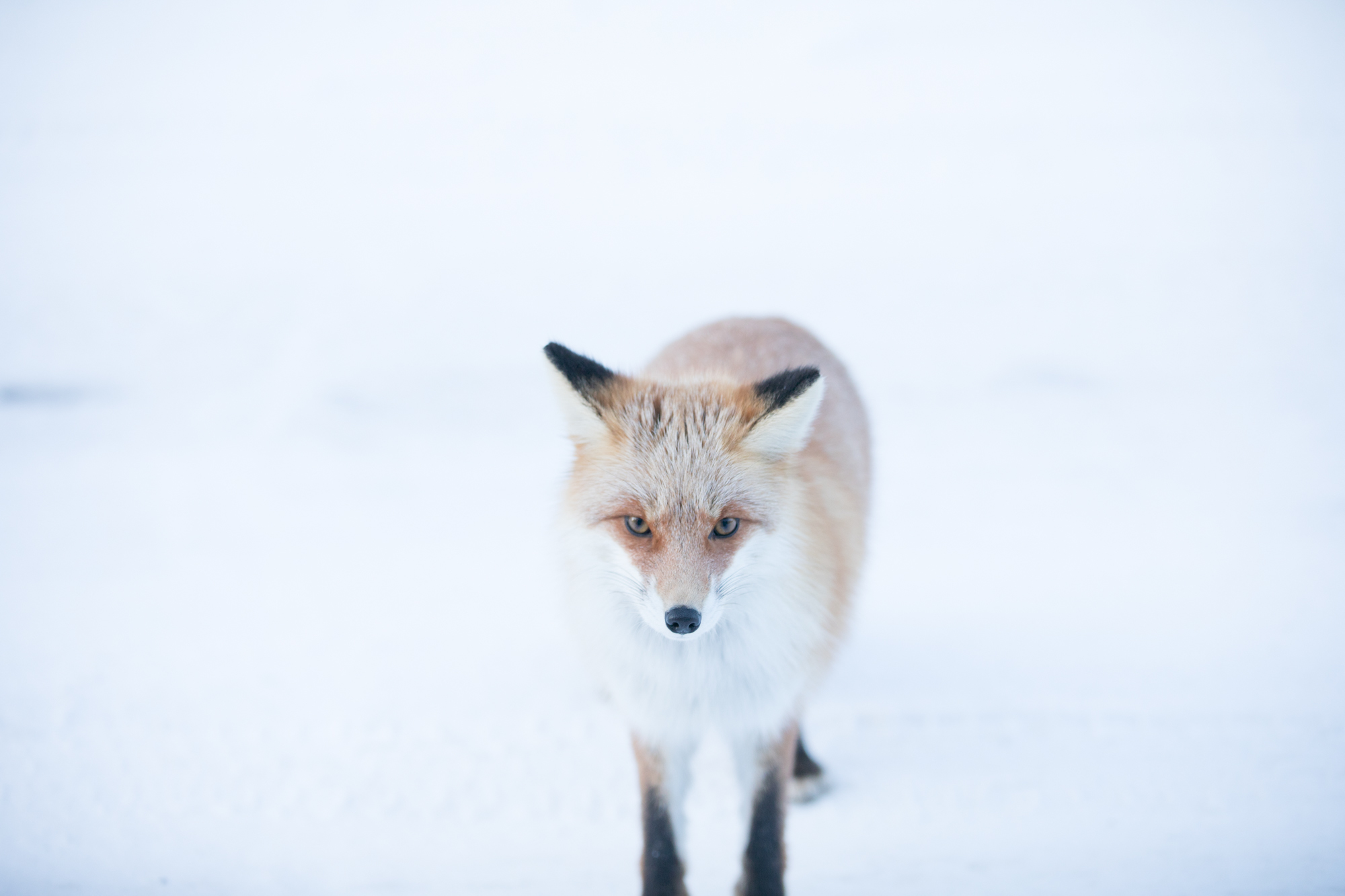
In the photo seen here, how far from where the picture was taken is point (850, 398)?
310 cm

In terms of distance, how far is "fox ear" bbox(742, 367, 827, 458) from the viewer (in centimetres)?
183

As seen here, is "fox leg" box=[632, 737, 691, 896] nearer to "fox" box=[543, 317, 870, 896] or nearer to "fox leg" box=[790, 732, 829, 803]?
"fox" box=[543, 317, 870, 896]

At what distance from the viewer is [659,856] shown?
2012 millimetres

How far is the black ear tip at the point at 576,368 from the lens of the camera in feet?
6.14

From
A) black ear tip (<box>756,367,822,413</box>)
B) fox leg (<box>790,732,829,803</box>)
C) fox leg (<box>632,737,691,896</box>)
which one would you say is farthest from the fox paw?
black ear tip (<box>756,367,822,413</box>)

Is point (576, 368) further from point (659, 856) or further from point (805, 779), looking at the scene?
point (805, 779)

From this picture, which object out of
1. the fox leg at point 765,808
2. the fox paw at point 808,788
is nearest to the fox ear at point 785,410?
the fox leg at point 765,808

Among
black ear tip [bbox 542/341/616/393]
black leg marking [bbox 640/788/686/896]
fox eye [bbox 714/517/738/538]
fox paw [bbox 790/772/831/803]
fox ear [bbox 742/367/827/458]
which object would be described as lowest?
black leg marking [bbox 640/788/686/896]

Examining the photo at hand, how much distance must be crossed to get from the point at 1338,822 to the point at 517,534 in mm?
3731

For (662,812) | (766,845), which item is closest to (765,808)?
(766,845)

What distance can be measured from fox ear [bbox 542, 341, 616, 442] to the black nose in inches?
23.2

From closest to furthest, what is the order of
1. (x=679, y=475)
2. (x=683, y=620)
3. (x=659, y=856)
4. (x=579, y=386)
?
(x=683, y=620), (x=679, y=475), (x=579, y=386), (x=659, y=856)

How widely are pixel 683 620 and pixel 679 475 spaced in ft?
1.25

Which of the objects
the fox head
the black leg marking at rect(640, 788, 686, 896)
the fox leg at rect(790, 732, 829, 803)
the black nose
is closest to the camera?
the black nose
